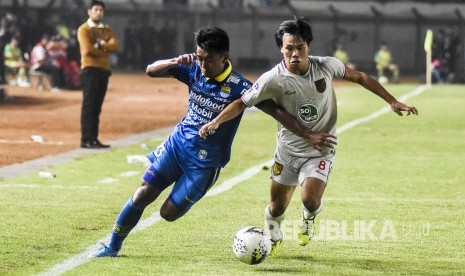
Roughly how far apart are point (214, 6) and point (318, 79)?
186 feet

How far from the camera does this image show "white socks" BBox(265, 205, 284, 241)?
10977 mm

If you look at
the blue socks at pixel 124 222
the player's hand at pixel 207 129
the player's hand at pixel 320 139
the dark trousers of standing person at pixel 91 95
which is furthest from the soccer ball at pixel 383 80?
the player's hand at pixel 207 129

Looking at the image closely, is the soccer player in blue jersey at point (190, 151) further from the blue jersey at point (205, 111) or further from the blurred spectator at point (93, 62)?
the blurred spectator at point (93, 62)

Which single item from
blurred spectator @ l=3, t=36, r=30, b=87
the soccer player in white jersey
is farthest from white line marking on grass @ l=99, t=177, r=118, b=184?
blurred spectator @ l=3, t=36, r=30, b=87

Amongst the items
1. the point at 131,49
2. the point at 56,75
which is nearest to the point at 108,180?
the point at 56,75

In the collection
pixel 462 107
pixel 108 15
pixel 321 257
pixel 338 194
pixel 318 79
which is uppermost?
pixel 318 79

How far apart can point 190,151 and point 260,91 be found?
709 millimetres

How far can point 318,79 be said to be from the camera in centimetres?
1072

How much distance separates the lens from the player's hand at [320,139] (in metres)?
10.6

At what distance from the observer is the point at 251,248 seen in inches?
402

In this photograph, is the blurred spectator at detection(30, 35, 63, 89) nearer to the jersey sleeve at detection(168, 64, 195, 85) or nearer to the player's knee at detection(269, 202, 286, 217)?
the player's knee at detection(269, 202, 286, 217)

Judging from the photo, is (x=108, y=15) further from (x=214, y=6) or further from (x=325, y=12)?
(x=325, y=12)

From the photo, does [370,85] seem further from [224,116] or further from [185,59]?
[185,59]

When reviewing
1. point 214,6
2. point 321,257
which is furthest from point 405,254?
point 214,6
